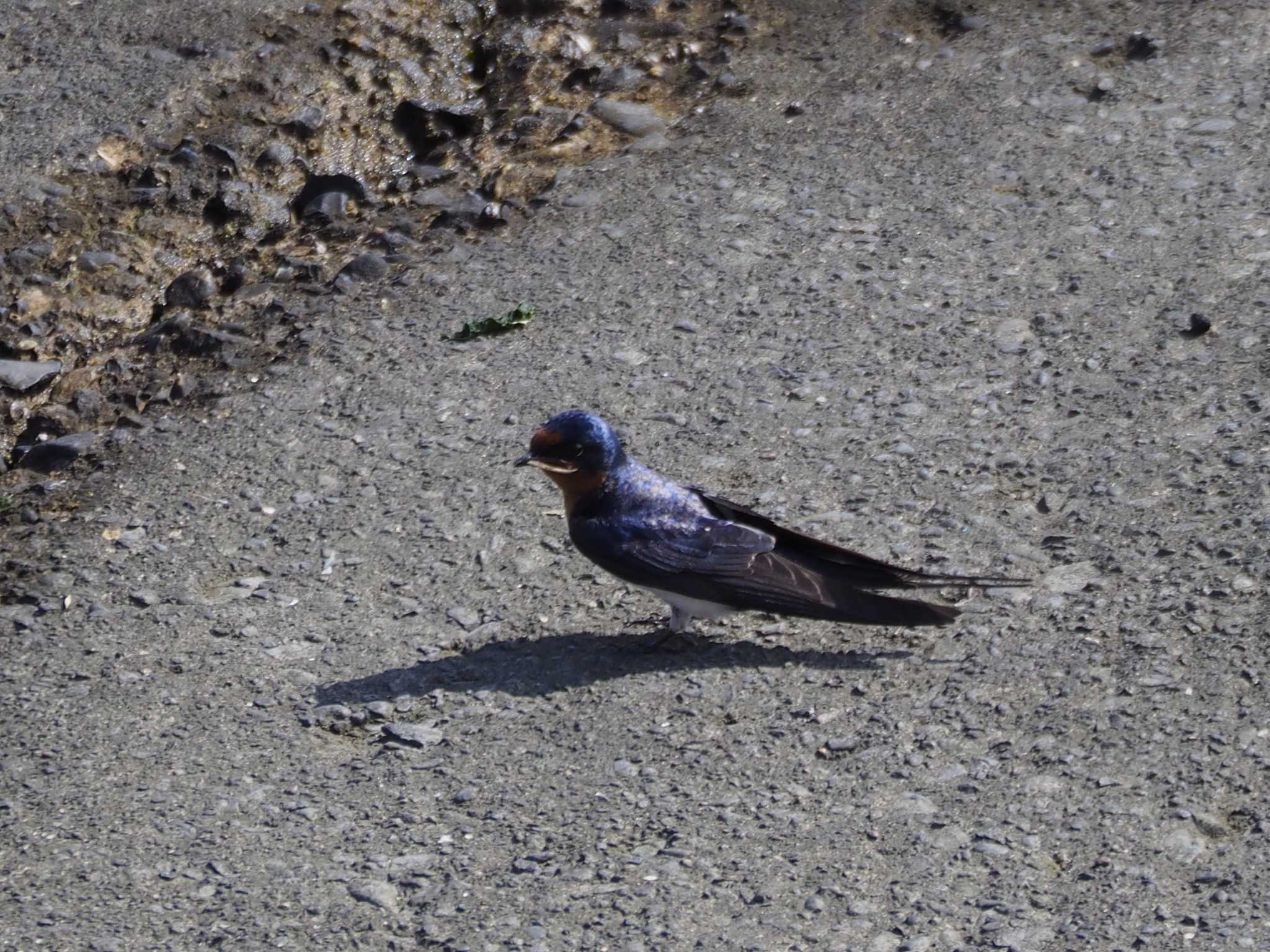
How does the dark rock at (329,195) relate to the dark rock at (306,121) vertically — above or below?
below

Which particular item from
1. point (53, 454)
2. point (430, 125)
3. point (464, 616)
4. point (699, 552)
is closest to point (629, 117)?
point (430, 125)

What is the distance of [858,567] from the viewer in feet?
14.1

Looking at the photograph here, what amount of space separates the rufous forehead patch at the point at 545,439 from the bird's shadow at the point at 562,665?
55cm

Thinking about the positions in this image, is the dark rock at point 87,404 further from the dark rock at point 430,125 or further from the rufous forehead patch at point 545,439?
the rufous forehead patch at point 545,439

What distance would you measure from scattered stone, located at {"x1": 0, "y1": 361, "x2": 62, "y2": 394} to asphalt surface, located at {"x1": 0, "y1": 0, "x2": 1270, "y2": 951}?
0.54m

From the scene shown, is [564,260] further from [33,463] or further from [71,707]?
[71,707]

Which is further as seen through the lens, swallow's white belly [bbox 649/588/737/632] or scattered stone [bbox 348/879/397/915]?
swallow's white belly [bbox 649/588/737/632]

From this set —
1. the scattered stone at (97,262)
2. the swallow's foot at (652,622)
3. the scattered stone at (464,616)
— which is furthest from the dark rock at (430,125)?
the swallow's foot at (652,622)

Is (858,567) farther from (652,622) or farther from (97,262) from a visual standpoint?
(97,262)

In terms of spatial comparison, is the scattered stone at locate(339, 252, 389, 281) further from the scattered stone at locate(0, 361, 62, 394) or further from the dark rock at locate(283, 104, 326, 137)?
the scattered stone at locate(0, 361, 62, 394)

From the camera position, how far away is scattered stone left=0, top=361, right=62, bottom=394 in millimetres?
5832

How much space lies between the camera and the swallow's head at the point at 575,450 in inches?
175

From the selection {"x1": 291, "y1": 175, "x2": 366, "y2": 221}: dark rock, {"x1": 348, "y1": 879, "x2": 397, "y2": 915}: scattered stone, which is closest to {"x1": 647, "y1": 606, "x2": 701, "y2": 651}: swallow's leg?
{"x1": 348, "y1": 879, "x2": 397, "y2": 915}: scattered stone

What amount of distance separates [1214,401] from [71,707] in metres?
3.45
